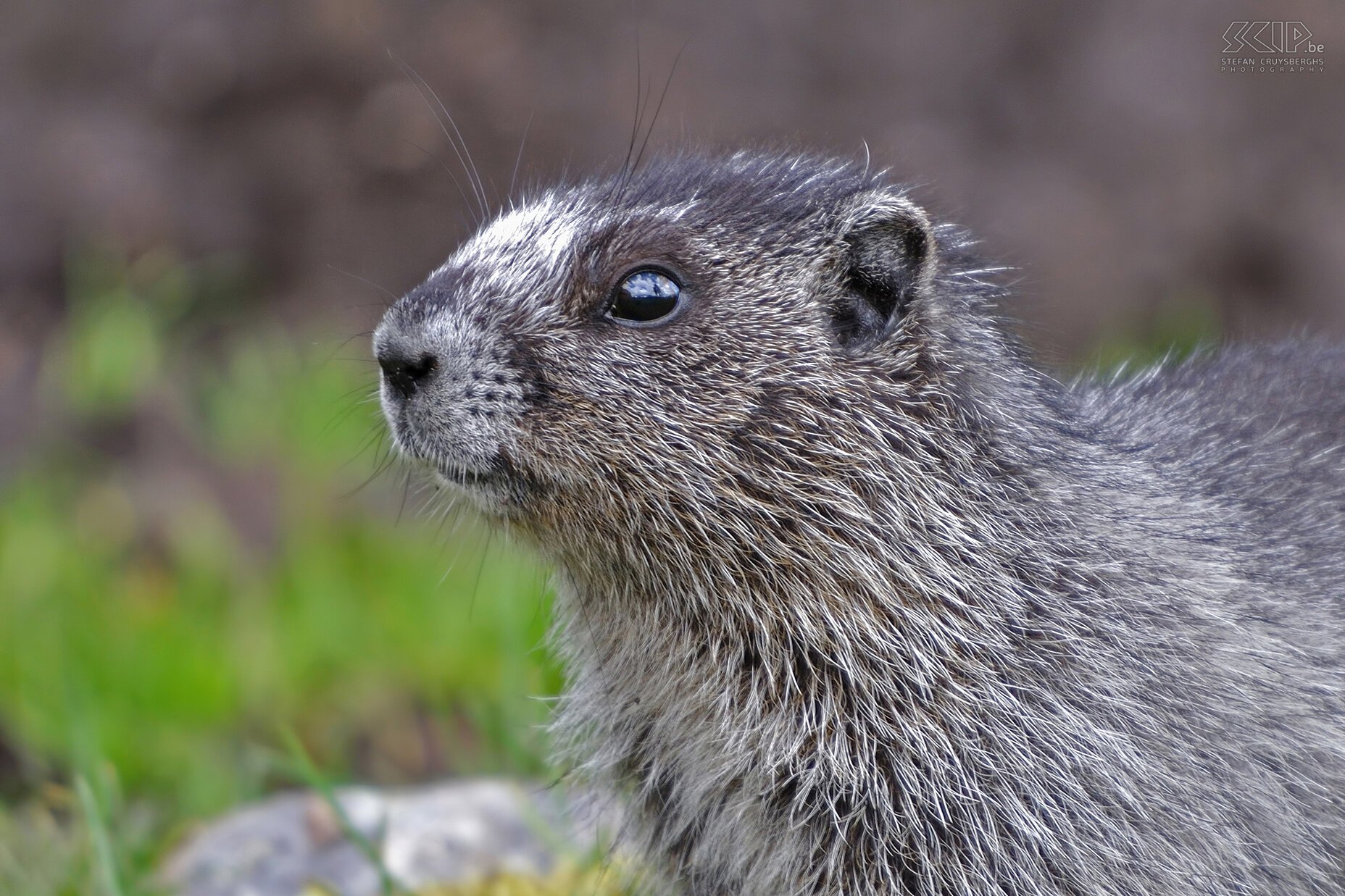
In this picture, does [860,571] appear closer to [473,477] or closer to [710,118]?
[473,477]

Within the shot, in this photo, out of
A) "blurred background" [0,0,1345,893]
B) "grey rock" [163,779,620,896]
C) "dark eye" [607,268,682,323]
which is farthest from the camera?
"blurred background" [0,0,1345,893]

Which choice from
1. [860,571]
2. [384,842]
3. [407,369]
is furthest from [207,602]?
[860,571]

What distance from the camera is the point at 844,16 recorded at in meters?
9.95

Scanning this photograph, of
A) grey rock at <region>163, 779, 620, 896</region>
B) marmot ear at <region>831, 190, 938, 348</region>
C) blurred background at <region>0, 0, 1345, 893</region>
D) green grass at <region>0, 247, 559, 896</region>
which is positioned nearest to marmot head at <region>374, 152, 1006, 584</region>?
marmot ear at <region>831, 190, 938, 348</region>

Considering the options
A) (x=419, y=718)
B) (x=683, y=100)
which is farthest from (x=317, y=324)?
(x=419, y=718)

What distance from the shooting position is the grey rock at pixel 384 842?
5254 millimetres

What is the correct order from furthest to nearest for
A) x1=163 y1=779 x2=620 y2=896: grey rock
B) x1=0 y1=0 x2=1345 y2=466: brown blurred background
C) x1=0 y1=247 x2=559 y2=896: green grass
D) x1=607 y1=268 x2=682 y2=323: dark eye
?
x1=0 y1=0 x2=1345 y2=466: brown blurred background
x1=0 y1=247 x2=559 y2=896: green grass
x1=163 y1=779 x2=620 y2=896: grey rock
x1=607 y1=268 x2=682 y2=323: dark eye

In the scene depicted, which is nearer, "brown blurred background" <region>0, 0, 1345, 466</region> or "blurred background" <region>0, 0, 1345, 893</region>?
"blurred background" <region>0, 0, 1345, 893</region>

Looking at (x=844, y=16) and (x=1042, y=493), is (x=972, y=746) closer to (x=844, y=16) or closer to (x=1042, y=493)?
(x=1042, y=493)

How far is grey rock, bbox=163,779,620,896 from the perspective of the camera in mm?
5254

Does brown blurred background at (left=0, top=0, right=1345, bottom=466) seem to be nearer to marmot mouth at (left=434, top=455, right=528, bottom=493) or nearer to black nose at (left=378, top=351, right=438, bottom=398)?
black nose at (left=378, top=351, right=438, bottom=398)

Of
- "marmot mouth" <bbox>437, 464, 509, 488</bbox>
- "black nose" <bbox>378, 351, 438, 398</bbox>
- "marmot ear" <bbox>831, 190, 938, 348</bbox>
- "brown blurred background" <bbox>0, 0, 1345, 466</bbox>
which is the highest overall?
"brown blurred background" <bbox>0, 0, 1345, 466</bbox>

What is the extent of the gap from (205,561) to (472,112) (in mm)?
3610

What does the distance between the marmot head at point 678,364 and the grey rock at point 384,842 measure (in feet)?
4.96
